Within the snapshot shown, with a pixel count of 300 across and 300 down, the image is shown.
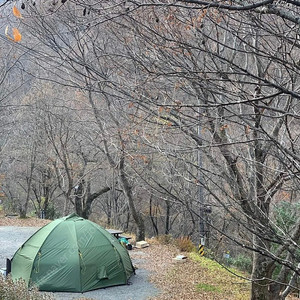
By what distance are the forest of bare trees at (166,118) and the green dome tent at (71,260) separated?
2322 mm

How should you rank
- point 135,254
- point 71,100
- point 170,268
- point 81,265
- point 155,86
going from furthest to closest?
point 71,100 → point 135,254 → point 170,268 → point 81,265 → point 155,86

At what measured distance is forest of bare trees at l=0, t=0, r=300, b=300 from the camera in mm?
2865

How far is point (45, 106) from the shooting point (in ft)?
58.6

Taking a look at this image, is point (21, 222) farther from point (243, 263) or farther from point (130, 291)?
point (130, 291)

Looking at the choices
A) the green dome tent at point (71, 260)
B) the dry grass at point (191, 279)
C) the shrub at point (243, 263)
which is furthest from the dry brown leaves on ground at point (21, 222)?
the shrub at point (243, 263)

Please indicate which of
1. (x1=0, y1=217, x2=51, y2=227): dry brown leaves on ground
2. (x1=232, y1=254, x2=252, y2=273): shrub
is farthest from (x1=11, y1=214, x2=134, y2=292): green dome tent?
(x1=0, y1=217, x2=51, y2=227): dry brown leaves on ground

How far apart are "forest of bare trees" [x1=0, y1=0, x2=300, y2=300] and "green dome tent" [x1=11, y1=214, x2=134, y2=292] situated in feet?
7.62

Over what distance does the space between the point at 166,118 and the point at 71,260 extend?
635 centimetres

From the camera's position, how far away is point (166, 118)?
437cm

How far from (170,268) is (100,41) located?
7303 millimetres

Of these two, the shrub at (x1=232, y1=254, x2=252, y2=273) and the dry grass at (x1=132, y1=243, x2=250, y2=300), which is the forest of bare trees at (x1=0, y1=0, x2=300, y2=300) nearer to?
the shrub at (x1=232, y1=254, x2=252, y2=273)

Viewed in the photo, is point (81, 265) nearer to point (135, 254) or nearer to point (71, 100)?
point (135, 254)

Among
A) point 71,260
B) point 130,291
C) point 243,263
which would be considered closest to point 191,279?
point 130,291

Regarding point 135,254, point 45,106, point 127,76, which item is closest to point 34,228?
point 45,106
